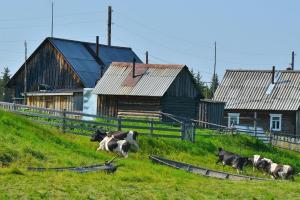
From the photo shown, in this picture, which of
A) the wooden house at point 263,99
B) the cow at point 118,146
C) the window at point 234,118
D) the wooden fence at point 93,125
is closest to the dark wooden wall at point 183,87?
the wooden house at point 263,99

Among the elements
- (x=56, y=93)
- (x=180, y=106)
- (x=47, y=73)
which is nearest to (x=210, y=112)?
(x=180, y=106)

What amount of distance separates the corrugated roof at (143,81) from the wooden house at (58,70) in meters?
4.93

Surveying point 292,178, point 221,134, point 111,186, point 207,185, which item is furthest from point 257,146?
point 111,186

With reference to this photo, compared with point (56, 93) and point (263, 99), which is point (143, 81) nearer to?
point (56, 93)

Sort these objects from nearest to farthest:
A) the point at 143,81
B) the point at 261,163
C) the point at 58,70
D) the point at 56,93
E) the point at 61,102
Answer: the point at 261,163, the point at 143,81, the point at 61,102, the point at 56,93, the point at 58,70

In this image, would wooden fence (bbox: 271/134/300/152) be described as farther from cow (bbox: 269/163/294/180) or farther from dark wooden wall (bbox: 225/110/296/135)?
cow (bbox: 269/163/294/180)

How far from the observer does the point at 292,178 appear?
29250mm

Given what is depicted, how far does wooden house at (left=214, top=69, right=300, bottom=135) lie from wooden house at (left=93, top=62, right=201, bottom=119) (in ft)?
Answer: 27.1

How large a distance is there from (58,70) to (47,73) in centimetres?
134

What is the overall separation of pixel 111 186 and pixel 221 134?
20.8 meters

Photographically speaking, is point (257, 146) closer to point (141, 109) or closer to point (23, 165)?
point (141, 109)

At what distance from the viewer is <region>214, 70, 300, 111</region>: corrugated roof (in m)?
55.2

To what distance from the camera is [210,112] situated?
46.6 m

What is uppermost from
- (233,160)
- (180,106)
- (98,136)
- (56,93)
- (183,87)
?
(183,87)
